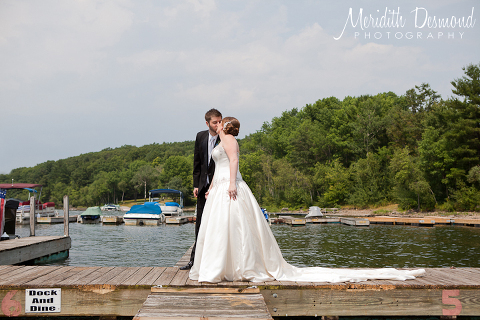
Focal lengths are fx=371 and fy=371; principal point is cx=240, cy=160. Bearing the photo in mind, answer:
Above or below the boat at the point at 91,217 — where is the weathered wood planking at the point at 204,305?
above

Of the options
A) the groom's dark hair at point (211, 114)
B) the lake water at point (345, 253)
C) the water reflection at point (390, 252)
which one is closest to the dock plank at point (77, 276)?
the groom's dark hair at point (211, 114)

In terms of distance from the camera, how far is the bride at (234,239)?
521 centimetres

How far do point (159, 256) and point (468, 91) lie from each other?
3968cm

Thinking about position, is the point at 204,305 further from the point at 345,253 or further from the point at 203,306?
the point at 345,253

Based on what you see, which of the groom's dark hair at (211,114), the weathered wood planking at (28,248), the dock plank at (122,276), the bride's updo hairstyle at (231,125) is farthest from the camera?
the weathered wood planking at (28,248)

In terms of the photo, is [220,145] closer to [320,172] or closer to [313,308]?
[313,308]

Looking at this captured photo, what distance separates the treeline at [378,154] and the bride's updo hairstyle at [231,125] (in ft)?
132

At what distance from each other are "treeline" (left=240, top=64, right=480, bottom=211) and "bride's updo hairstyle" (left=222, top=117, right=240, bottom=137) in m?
40.1

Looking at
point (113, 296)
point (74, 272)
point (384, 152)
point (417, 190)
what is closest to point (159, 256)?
point (74, 272)

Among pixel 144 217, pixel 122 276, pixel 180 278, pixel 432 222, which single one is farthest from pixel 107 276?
pixel 144 217

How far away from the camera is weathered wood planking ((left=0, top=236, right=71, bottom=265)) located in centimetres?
1047

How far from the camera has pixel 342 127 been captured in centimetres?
7225

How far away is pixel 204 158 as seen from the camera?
610 centimetres

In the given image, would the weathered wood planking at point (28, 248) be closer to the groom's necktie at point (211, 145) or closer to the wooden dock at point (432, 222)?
the groom's necktie at point (211, 145)
